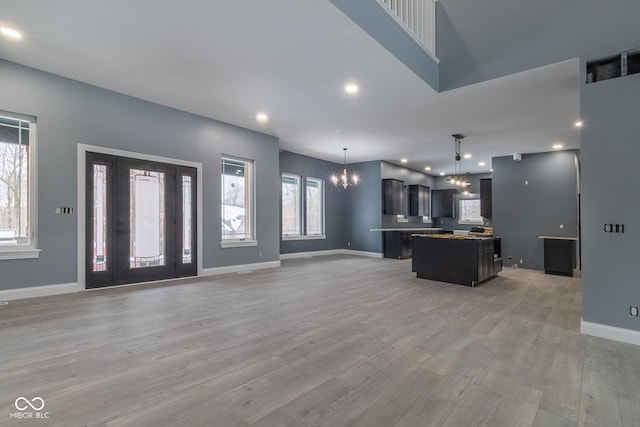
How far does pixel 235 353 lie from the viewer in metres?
2.72

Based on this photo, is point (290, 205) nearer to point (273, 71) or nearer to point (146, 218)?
point (146, 218)

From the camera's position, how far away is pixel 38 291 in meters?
4.43

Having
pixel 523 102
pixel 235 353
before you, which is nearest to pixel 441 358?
pixel 235 353

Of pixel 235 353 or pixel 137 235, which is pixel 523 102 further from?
pixel 137 235

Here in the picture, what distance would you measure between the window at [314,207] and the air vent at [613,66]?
7.44 metres

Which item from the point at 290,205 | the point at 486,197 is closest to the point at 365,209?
the point at 290,205

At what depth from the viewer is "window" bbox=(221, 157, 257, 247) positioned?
6.92 meters

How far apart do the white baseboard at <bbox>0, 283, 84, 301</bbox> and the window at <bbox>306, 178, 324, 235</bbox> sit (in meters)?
6.31

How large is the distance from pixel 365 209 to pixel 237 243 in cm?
511

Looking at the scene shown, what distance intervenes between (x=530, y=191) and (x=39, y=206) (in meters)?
10.3

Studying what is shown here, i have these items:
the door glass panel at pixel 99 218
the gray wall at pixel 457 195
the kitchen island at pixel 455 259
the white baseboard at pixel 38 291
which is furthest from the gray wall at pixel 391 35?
the gray wall at pixel 457 195

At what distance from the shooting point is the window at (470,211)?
493 inches

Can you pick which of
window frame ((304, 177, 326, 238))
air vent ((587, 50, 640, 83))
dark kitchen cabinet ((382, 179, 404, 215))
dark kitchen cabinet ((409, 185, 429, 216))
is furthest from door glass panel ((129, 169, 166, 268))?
dark kitchen cabinet ((409, 185, 429, 216))

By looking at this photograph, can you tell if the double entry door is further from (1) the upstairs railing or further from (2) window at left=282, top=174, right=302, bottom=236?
(1) the upstairs railing
